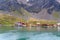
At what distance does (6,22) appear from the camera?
7785 inches

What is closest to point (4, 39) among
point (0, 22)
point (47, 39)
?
point (47, 39)

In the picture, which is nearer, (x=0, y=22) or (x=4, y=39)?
(x=4, y=39)

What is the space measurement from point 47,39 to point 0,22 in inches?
4952

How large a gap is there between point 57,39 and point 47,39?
177 inches

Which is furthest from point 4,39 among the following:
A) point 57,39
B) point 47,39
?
point 57,39

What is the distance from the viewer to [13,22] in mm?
199625

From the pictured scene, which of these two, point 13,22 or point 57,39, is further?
point 13,22

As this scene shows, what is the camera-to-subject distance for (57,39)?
7312cm

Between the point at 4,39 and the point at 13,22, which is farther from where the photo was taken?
the point at 13,22

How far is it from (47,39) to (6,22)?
130m

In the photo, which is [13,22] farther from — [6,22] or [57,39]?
[57,39]

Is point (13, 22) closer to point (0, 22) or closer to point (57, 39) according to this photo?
point (0, 22)

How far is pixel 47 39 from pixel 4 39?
17.8 m

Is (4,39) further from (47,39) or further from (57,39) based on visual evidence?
(57,39)
